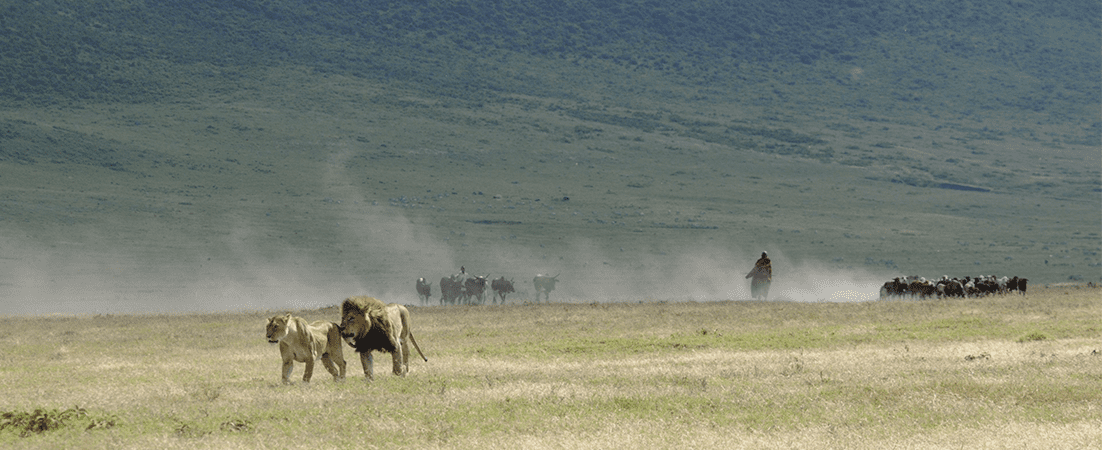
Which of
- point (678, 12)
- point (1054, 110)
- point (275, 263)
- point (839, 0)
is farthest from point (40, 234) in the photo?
point (839, 0)

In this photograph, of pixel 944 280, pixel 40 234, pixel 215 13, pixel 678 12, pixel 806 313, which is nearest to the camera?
pixel 806 313

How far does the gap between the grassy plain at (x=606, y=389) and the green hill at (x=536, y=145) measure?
3100 centimetres

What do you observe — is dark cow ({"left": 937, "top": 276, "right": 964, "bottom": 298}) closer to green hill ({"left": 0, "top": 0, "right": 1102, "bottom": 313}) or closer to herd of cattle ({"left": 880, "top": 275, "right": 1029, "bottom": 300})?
herd of cattle ({"left": 880, "top": 275, "right": 1029, "bottom": 300})

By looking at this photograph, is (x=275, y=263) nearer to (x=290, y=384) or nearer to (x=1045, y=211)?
(x=290, y=384)

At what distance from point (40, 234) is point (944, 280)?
226ft

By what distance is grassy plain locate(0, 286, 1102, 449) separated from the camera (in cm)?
1197

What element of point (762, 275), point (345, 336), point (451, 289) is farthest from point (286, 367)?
point (451, 289)

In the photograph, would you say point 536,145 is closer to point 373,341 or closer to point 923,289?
point 923,289

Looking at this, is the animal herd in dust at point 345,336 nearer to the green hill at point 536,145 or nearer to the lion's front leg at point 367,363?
the lion's front leg at point 367,363

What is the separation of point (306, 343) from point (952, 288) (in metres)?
32.4

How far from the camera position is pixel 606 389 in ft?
49.8

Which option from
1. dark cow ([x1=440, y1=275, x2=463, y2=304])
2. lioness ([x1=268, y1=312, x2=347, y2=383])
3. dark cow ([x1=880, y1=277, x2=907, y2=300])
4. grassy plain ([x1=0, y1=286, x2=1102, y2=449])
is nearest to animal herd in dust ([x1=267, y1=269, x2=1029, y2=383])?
lioness ([x1=268, y1=312, x2=347, y2=383])

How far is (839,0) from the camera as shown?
656 feet

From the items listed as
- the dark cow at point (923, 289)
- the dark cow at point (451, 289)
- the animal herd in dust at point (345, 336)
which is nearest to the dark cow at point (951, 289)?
the dark cow at point (923, 289)
